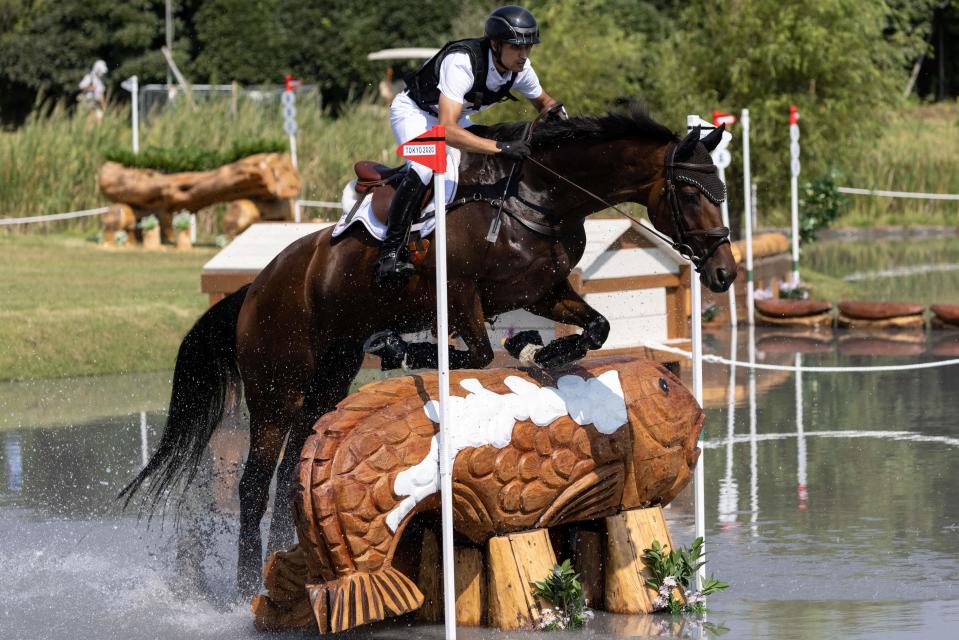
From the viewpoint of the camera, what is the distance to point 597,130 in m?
5.55

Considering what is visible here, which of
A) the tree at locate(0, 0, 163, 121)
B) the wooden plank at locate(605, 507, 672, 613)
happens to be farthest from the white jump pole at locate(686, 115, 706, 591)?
the tree at locate(0, 0, 163, 121)

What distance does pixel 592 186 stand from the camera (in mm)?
5527

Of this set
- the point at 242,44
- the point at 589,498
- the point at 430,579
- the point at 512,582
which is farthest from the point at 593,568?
the point at 242,44

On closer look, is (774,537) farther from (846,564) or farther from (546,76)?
(546,76)

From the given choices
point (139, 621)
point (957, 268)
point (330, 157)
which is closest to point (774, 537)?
point (139, 621)

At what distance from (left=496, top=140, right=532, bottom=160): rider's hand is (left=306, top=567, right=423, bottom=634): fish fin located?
1589 mm

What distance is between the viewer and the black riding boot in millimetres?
5637

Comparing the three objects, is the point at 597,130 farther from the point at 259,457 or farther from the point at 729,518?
the point at 729,518

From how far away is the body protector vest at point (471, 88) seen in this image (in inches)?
221

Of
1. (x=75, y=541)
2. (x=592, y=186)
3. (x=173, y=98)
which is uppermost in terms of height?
(x=173, y=98)

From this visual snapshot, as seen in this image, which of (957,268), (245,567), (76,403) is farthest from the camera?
(957,268)

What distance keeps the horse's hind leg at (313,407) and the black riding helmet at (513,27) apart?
1.49m

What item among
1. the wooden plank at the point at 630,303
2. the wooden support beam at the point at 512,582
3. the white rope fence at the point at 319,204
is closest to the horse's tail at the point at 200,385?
the wooden support beam at the point at 512,582

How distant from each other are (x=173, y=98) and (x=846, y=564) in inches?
750
